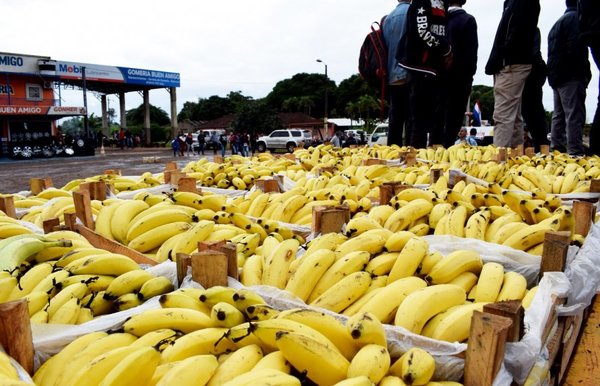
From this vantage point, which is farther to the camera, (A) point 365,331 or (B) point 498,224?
(B) point 498,224

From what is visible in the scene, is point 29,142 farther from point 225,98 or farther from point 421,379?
point 225,98

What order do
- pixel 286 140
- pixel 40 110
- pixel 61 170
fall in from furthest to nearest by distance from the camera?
Result: pixel 286 140
pixel 40 110
pixel 61 170

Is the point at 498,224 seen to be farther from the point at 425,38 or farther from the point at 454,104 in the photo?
the point at 454,104

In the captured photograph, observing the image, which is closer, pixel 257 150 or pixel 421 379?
pixel 421 379

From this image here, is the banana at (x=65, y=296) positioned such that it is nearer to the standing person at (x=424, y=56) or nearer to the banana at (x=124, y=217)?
the banana at (x=124, y=217)

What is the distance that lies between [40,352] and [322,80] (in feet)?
276

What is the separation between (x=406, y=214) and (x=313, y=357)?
169cm

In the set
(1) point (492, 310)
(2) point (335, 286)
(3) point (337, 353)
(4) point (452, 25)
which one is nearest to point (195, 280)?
(2) point (335, 286)

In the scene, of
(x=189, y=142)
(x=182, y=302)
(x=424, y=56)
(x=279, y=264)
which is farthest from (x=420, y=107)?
(x=189, y=142)

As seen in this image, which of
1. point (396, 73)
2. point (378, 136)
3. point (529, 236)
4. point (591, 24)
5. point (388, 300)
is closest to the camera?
point (388, 300)

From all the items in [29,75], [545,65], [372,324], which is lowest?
[372,324]

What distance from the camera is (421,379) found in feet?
4.12

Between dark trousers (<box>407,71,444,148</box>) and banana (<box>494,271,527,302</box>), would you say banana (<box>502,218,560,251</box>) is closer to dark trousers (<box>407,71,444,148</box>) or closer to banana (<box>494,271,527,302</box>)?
banana (<box>494,271,527,302</box>)

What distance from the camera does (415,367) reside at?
1.26 meters
